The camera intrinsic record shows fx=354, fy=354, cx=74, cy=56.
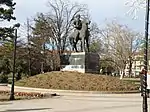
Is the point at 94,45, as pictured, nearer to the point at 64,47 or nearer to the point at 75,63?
the point at 64,47

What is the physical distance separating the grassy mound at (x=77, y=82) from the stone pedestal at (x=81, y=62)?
1.22 meters

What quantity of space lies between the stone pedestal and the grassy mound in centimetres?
122

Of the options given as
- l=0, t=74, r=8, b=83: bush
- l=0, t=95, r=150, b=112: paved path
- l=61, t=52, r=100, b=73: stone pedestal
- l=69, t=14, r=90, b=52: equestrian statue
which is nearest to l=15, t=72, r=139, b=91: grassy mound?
l=61, t=52, r=100, b=73: stone pedestal

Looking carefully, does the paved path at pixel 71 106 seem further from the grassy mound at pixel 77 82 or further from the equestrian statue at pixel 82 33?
the equestrian statue at pixel 82 33

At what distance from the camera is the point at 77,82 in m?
32.2

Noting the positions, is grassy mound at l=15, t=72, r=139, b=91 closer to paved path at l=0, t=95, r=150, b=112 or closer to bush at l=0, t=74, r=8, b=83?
paved path at l=0, t=95, r=150, b=112

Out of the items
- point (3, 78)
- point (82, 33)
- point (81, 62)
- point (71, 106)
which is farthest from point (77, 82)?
point (3, 78)

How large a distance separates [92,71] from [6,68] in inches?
954

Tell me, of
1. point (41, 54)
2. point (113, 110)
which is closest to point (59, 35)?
point (41, 54)

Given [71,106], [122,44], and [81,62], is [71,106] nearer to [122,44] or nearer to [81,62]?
[81,62]

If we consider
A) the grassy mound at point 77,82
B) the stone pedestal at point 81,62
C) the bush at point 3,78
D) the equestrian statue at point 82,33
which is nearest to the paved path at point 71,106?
the grassy mound at point 77,82

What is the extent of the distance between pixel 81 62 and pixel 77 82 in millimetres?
2847

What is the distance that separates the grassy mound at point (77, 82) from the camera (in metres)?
31.0

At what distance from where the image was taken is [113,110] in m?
17.4
